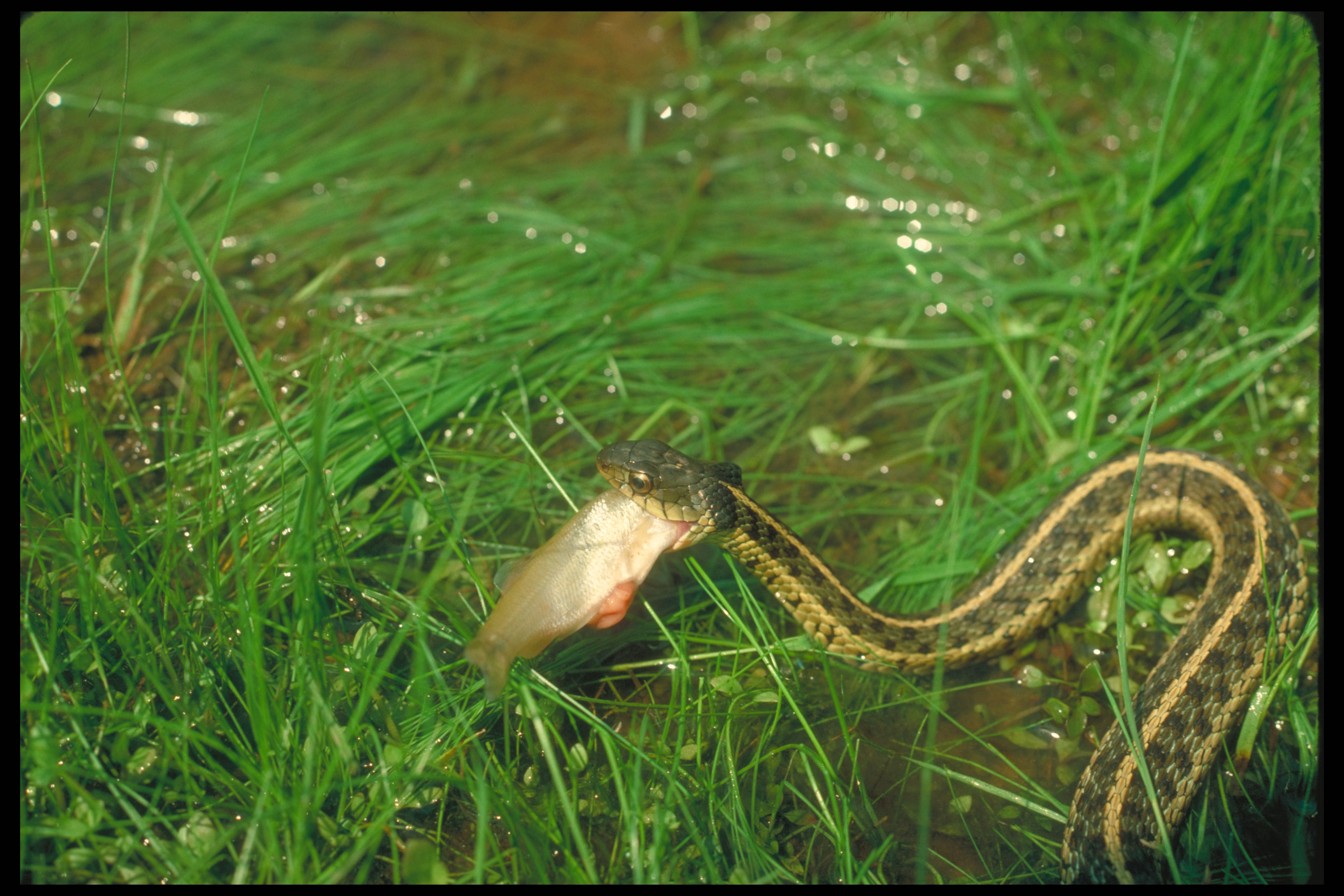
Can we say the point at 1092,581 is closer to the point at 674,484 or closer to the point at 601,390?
the point at 674,484

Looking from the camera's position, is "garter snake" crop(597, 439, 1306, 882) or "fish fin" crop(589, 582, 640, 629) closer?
"fish fin" crop(589, 582, 640, 629)

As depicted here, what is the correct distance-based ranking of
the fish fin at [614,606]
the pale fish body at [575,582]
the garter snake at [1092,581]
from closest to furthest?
the pale fish body at [575,582], the fish fin at [614,606], the garter snake at [1092,581]

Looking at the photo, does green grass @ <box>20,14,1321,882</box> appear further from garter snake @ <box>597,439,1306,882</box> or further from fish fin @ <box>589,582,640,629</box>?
fish fin @ <box>589,582,640,629</box>

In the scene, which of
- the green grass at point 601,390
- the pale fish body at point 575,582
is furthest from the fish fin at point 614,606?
the green grass at point 601,390

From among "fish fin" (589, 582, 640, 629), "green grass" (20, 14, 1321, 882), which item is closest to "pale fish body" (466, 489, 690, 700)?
"fish fin" (589, 582, 640, 629)

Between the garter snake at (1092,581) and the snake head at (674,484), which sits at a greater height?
the snake head at (674,484)

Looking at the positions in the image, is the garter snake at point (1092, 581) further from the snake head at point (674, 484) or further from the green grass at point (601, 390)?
the green grass at point (601, 390)

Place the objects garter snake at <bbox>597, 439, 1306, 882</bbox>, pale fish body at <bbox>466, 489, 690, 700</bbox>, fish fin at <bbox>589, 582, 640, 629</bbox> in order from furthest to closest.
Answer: garter snake at <bbox>597, 439, 1306, 882</bbox>, fish fin at <bbox>589, 582, 640, 629</bbox>, pale fish body at <bbox>466, 489, 690, 700</bbox>

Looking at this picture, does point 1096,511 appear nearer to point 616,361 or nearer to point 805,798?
point 805,798
